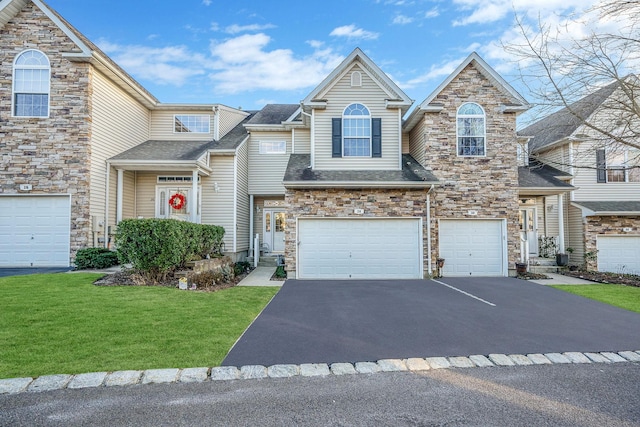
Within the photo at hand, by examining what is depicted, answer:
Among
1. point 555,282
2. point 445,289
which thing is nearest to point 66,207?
point 445,289

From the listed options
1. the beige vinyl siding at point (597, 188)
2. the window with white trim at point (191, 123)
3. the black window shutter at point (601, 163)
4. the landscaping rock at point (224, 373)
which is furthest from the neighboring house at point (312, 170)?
the landscaping rock at point (224, 373)

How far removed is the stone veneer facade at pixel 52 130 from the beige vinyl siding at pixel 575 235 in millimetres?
18729

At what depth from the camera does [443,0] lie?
12633 millimetres

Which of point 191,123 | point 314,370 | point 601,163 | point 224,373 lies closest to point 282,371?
point 314,370

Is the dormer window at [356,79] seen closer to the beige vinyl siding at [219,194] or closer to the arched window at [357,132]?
the arched window at [357,132]

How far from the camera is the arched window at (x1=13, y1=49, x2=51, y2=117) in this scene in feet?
38.1

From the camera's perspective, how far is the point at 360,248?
12.2 m

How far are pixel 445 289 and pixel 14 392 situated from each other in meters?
9.24

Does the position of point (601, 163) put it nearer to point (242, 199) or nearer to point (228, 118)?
point (242, 199)

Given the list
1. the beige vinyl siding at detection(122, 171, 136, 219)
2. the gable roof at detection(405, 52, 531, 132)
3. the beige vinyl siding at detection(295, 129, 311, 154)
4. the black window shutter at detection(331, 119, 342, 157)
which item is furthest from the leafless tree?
the beige vinyl siding at detection(122, 171, 136, 219)

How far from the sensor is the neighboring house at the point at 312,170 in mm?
11500

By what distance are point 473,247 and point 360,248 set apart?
4.29 meters

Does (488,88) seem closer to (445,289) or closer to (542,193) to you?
(542,193)

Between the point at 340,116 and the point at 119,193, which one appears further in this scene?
the point at 340,116
